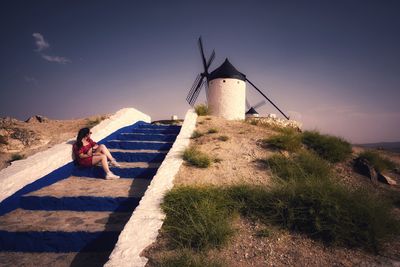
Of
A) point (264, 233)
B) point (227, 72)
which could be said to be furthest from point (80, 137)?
point (227, 72)

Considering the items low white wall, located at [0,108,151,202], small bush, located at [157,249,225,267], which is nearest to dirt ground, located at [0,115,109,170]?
low white wall, located at [0,108,151,202]

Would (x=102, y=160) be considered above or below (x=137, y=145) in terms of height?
below

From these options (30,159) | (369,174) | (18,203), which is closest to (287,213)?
(369,174)

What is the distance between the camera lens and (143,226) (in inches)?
111

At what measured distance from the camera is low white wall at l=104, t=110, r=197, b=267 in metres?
2.37

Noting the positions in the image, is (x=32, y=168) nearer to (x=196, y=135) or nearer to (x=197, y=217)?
(x=197, y=217)

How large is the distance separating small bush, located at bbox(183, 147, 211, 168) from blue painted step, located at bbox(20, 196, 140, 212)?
1.40 metres

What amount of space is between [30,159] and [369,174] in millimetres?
7455

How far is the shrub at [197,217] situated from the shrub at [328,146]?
12.5 ft

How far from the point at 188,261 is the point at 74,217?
2.19 m

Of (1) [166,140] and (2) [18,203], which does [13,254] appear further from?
(1) [166,140]

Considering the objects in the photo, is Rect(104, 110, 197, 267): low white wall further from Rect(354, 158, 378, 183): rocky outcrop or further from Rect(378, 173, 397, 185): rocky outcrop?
Rect(378, 173, 397, 185): rocky outcrop

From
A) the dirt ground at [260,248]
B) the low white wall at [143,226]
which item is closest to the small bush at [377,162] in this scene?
the dirt ground at [260,248]

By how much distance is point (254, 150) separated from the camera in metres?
5.44
